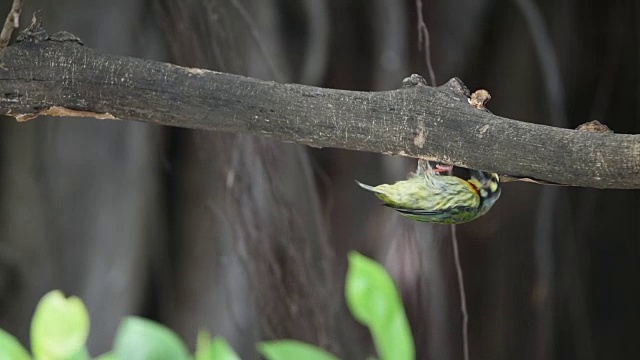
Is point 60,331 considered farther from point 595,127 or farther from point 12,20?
point 595,127

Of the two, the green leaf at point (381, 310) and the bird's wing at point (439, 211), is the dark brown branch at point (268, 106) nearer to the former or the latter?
the bird's wing at point (439, 211)

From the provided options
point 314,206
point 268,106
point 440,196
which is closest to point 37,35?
point 268,106

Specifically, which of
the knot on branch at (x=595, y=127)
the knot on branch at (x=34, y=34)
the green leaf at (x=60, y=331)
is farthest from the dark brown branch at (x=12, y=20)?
the knot on branch at (x=595, y=127)

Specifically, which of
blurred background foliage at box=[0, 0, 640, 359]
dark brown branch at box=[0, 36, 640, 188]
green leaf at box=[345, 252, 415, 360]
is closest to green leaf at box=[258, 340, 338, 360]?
green leaf at box=[345, 252, 415, 360]

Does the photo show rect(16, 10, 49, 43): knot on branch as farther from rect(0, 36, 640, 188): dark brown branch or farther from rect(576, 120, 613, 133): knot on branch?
rect(576, 120, 613, 133): knot on branch

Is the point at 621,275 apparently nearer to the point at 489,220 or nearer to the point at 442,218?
the point at 489,220

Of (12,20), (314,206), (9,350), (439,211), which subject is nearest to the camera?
(9,350)

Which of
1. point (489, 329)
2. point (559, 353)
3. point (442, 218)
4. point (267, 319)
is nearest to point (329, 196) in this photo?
point (267, 319)
